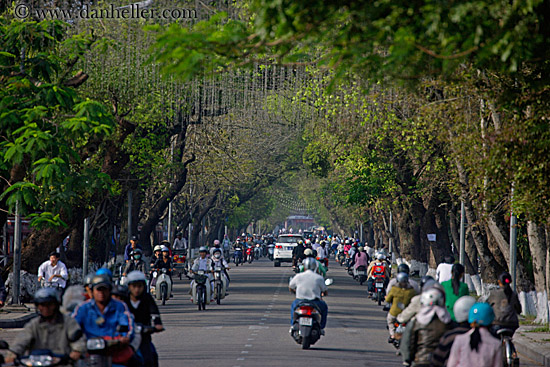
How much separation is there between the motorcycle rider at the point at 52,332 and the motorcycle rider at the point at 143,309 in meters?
2.23

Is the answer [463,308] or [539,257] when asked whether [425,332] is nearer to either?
[463,308]

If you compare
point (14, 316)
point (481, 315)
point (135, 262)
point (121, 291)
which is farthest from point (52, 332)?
point (135, 262)

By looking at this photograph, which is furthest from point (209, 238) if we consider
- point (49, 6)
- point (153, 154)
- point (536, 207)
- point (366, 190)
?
point (536, 207)

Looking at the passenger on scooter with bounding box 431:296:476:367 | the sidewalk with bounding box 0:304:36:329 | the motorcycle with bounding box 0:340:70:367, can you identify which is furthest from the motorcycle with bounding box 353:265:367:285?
the motorcycle with bounding box 0:340:70:367

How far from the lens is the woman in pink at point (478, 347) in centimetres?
915

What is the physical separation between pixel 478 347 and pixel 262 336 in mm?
10482

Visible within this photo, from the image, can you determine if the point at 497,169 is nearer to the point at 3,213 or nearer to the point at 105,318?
the point at 105,318

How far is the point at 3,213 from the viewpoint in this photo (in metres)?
23.8

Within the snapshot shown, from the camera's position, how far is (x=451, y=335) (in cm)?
988

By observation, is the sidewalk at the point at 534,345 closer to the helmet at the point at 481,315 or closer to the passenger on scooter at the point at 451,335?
the passenger on scooter at the point at 451,335

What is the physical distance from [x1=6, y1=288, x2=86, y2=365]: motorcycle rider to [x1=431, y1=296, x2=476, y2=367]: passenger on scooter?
3.56 meters

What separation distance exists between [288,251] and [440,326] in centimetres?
5461

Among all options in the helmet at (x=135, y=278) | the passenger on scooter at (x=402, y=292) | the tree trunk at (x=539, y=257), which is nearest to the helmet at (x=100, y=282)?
the helmet at (x=135, y=278)

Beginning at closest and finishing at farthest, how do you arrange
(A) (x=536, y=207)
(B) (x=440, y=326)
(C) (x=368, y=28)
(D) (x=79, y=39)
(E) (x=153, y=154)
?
1. (C) (x=368, y=28)
2. (B) (x=440, y=326)
3. (A) (x=536, y=207)
4. (D) (x=79, y=39)
5. (E) (x=153, y=154)
